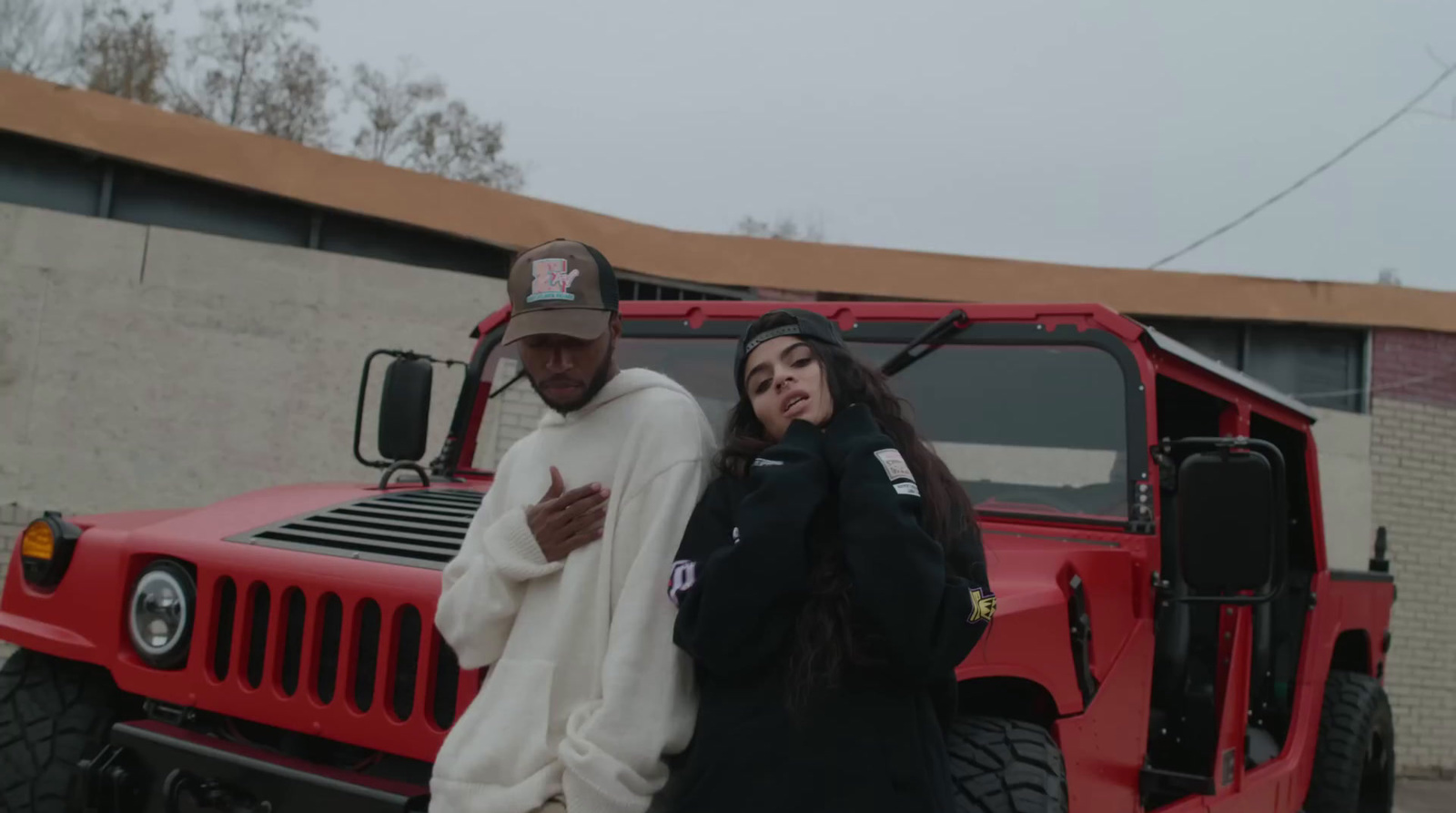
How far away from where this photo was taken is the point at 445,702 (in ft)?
8.19

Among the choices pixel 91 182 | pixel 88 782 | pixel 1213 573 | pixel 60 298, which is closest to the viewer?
pixel 88 782

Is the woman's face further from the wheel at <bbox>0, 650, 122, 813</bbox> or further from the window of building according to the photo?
the window of building

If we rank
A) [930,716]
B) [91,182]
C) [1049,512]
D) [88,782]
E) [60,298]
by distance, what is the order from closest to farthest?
1. [930,716]
2. [88,782]
3. [1049,512]
4. [60,298]
5. [91,182]

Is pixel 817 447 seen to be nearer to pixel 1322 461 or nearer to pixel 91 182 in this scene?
pixel 91 182

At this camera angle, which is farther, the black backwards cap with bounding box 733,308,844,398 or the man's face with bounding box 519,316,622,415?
the man's face with bounding box 519,316,622,415

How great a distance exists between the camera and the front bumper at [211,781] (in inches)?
96.1

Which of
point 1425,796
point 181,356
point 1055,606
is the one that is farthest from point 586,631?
point 1425,796

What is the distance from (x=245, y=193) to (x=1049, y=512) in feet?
22.1

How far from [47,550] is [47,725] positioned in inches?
16.9

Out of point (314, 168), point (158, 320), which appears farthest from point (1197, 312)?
point (158, 320)

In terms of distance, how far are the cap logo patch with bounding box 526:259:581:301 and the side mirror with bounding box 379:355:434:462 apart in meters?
1.98

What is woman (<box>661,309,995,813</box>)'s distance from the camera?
175 cm

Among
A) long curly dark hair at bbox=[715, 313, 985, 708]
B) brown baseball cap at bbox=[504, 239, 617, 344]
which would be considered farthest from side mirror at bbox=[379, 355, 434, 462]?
long curly dark hair at bbox=[715, 313, 985, 708]

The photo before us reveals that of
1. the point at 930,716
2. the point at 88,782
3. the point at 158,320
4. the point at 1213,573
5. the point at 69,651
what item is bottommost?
the point at 88,782
